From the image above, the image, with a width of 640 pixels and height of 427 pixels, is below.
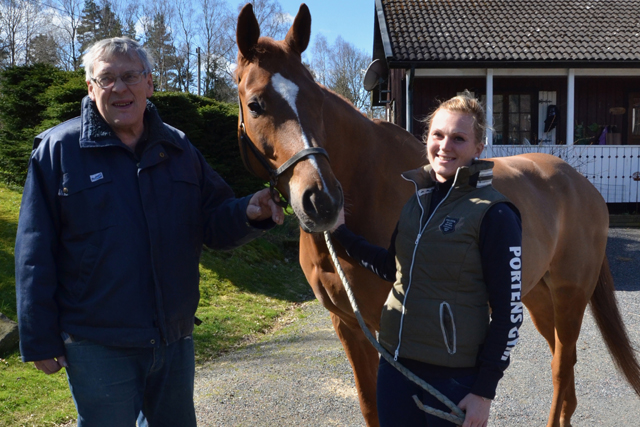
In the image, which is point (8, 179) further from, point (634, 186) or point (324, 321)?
point (634, 186)

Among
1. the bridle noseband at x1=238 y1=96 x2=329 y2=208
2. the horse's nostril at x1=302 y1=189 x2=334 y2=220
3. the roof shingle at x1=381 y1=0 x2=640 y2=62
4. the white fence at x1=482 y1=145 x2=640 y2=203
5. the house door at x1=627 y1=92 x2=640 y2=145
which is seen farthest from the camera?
the house door at x1=627 y1=92 x2=640 y2=145

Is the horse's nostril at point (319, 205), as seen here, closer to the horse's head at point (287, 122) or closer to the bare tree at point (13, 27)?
the horse's head at point (287, 122)

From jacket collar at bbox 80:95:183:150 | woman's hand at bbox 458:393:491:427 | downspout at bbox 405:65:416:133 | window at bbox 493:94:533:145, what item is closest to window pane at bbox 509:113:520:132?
window at bbox 493:94:533:145

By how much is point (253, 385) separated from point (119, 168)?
8.70ft

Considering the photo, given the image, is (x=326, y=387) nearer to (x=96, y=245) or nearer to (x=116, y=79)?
(x=96, y=245)

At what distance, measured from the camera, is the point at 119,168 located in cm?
183

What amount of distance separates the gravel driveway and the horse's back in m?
1.04

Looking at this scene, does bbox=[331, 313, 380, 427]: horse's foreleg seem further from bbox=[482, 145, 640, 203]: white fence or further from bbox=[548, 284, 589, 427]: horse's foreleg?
bbox=[482, 145, 640, 203]: white fence

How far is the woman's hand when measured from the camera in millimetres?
1500

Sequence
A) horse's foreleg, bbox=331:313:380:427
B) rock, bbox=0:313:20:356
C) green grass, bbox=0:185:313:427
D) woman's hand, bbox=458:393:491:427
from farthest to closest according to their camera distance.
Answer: rock, bbox=0:313:20:356 → green grass, bbox=0:185:313:427 → horse's foreleg, bbox=331:313:380:427 → woman's hand, bbox=458:393:491:427

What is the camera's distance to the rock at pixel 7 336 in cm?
416

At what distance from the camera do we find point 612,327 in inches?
140

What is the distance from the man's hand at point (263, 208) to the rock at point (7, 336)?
3338 millimetres

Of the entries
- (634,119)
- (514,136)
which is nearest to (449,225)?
(514,136)
